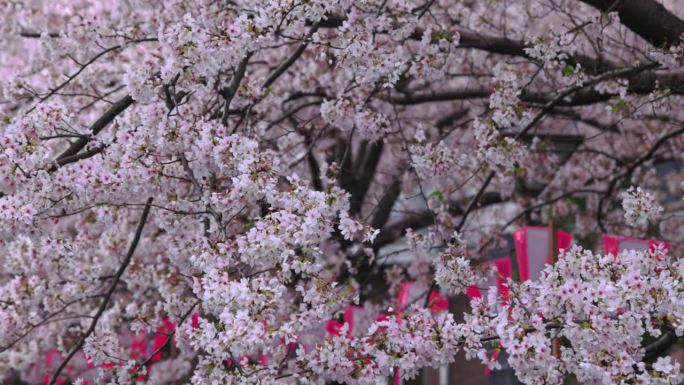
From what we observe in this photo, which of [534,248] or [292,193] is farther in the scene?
[534,248]

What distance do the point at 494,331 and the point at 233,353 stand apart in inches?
44.6

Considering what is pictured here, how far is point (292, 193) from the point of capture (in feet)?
11.3

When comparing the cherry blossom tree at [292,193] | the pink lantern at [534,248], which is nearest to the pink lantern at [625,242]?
the pink lantern at [534,248]

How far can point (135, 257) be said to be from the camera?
21.8 ft

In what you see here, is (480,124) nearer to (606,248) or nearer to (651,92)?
(651,92)

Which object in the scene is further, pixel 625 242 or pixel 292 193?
pixel 625 242

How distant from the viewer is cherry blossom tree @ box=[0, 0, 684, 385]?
332 cm

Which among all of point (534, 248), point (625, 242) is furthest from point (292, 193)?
point (625, 242)

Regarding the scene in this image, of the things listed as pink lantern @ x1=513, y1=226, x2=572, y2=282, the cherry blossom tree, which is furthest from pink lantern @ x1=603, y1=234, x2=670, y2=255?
the cherry blossom tree

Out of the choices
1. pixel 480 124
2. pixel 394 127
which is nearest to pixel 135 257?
pixel 394 127

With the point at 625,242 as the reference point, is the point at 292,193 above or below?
below

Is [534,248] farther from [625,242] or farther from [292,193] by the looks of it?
[292,193]

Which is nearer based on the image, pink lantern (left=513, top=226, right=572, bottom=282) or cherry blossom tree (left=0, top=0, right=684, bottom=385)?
cherry blossom tree (left=0, top=0, right=684, bottom=385)

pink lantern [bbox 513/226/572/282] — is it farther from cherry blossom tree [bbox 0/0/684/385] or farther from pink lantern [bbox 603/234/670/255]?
cherry blossom tree [bbox 0/0/684/385]
